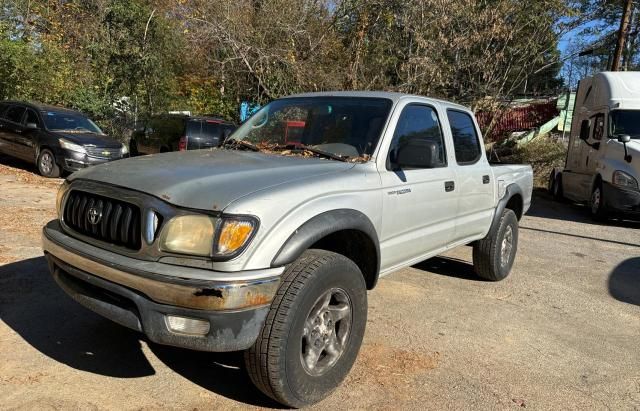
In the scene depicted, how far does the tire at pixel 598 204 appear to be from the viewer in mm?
10897

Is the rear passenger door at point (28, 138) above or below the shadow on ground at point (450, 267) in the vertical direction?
above

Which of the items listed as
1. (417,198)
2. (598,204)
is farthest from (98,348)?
(598,204)

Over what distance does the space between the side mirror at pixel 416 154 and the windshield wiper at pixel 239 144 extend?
Result: 1108 millimetres

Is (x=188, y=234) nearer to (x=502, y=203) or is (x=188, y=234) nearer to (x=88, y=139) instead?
(x=502, y=203)

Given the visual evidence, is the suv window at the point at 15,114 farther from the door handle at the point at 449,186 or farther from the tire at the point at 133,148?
the door handle at the point at 449,186

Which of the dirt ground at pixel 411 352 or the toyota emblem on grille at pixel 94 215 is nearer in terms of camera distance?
the toyota emblem on grille at pixel 94 215

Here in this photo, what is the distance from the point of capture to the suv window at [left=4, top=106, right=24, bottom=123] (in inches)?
502

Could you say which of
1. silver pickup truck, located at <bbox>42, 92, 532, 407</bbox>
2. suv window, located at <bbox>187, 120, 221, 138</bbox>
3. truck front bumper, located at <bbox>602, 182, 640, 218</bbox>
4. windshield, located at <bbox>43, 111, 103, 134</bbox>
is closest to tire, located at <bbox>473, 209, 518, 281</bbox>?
silver pickup truck, located at <bbox>42, 92, 532, 407</bbox>

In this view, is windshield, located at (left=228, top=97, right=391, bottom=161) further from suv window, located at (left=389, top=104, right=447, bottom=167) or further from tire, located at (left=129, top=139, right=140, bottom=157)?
tire, located at (left=129, top=139, right=140, bottom=157)

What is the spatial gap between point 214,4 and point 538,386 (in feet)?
53.2

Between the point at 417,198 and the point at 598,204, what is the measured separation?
863 centimetres

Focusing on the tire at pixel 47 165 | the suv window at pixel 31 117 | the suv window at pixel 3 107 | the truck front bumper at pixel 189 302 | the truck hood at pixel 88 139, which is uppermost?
the suv window at pixel 3 107

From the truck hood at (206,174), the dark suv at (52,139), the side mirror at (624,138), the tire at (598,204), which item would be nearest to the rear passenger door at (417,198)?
the truck hood at (206,174)

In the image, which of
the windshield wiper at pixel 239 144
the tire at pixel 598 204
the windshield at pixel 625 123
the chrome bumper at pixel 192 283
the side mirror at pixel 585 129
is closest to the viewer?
the chrome bumper at pixel 192 283
